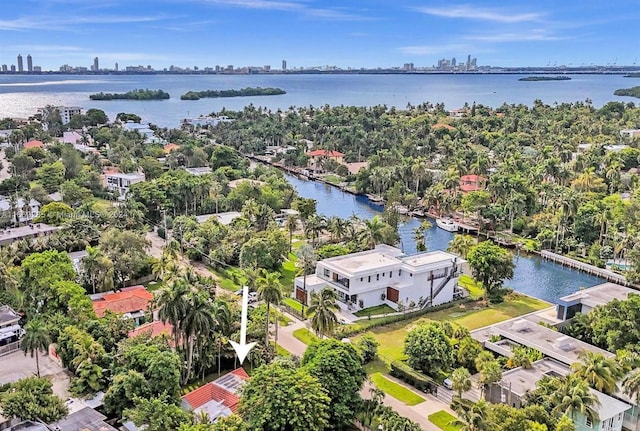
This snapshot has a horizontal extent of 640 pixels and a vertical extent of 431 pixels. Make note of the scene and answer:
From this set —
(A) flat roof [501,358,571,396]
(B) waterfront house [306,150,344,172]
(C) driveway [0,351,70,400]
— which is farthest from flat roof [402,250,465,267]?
(B) waterfront house [306,150,344,172]

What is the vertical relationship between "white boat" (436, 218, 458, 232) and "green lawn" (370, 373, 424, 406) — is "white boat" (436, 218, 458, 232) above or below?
above

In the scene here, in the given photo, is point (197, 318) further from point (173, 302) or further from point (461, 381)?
point (461, 381)

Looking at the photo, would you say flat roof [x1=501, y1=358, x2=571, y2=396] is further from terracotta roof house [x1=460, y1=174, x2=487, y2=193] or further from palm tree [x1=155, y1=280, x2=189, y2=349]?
terracotta roof house [x1=460, y1=174, x2=487, y2=193]

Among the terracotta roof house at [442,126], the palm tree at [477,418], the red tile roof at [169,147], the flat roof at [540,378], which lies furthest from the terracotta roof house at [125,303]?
the terracotta roof house at [442,126]

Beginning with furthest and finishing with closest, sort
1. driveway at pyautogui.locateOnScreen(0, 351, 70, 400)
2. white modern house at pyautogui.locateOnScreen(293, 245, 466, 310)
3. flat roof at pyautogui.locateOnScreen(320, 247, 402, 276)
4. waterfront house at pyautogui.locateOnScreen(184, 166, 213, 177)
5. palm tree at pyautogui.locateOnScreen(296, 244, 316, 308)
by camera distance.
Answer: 1. waterfront house at pyautogui.locateOnScreen(184, 166, 213, 177)
2. palm tree at pyautogui.locateOnScreen(296, 244, 316, 308)
3. flat roof at pyautogui.locateOnScreen(320, 247, 402, 276)
4. white modern house at pyautogui.locateOnScreen(293, 245, 466, 310)
5. driveway at pyautogui.locateOnScreen(0, 351, 70, 400)

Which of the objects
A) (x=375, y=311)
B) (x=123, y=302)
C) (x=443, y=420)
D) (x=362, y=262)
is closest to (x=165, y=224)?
(x=123, y=302)

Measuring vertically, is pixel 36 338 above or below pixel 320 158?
below

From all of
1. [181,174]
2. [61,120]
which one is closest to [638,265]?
[181,174]
